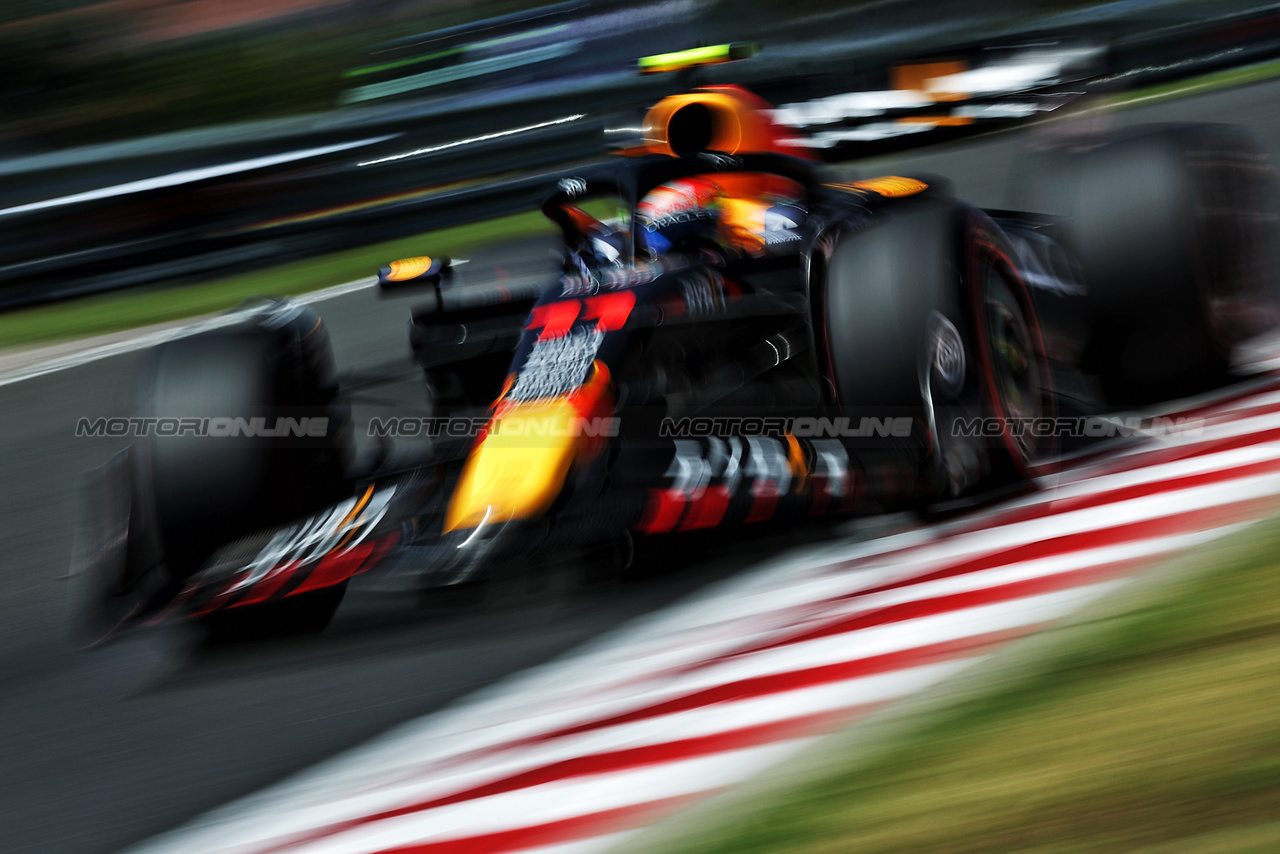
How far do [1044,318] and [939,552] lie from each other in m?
1.10

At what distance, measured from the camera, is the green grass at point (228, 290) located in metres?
8.30

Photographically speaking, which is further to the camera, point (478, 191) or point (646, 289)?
point (478, 191)

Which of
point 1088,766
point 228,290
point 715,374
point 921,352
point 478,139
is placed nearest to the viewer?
point 1088,766

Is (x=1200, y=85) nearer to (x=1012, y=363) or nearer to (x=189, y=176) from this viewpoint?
(x=189, y=176)

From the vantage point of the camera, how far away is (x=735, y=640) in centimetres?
285

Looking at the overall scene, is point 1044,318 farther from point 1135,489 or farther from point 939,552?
point 939,552

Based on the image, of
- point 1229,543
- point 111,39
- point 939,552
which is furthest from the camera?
point 111,39

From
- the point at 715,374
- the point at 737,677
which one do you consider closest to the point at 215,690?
the point at 737,677

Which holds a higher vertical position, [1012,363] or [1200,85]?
[1012,363]

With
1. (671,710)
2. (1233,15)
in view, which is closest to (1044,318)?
(671,710)

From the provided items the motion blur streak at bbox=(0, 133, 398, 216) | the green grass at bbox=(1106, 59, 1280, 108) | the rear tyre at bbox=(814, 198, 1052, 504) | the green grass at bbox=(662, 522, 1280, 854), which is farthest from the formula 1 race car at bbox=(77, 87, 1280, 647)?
the green grass at bbox=(1106, 59, 1280, 108)

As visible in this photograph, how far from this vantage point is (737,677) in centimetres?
264

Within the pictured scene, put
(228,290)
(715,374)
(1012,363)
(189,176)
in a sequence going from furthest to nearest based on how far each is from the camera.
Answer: (189,176), (228,290), (715,374), (1012,363)

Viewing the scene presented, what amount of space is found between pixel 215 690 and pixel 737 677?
126cm
